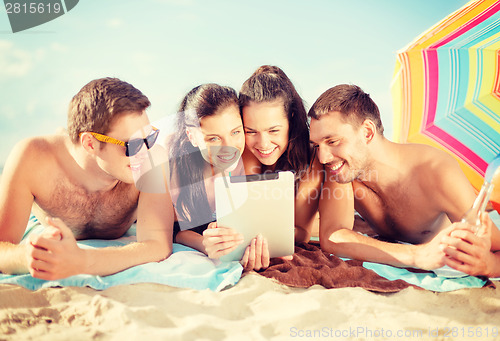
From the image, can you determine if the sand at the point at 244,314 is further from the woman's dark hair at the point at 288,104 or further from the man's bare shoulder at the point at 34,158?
the woman's dark hair at the point at 288,104

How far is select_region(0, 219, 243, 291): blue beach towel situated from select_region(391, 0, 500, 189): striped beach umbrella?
2.21 m

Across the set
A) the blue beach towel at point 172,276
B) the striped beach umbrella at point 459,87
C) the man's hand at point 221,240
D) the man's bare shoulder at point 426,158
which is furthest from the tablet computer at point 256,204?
the striped beach umbrella at point 459,87

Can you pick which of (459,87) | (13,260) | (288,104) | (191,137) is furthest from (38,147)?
(459,87)

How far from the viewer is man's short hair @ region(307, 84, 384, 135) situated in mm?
3053

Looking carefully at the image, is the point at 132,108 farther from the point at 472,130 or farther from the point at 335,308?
the point at 472,130

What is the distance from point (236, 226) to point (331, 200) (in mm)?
965

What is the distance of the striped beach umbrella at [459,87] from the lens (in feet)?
10.8

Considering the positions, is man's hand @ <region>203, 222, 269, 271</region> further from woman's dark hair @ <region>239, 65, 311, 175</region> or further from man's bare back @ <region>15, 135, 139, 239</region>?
woman's dark hair @ <region>239, 65, 311, 175</region>

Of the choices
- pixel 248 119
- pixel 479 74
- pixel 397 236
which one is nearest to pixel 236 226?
pixel 248 119

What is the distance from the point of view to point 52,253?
213 cm

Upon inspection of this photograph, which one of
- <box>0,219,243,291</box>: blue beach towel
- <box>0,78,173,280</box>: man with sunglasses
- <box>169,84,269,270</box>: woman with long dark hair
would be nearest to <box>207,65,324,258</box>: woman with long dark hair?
<box>169,84,269,270</box>: woman with long dark hair

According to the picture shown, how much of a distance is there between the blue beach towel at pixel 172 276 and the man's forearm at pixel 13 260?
52 mm

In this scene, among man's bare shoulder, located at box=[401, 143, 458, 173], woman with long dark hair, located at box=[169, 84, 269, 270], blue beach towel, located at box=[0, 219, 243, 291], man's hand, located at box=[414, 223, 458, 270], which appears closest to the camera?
blue beach towel, located at box=[0, 219, 243, 291]

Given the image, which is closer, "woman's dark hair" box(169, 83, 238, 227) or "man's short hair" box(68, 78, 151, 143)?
"man's short hair" box(68, 78, 151, 143)
